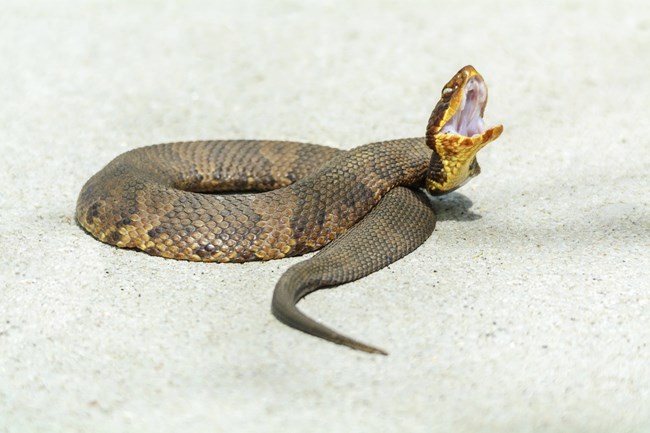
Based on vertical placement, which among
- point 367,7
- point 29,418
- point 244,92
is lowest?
point 29,418

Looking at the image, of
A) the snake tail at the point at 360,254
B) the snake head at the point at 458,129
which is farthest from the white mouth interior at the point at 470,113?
the snake tail at the point at 360,254

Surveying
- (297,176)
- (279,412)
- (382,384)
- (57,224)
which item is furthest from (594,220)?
(57,224)

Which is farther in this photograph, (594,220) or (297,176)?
(297,176)

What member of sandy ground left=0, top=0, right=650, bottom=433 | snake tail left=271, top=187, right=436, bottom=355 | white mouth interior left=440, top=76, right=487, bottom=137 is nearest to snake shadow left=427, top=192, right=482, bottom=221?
sandy ground left=0, top=0, right=650, bottom=433

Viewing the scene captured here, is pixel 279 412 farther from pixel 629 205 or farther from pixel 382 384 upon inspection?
pixel 629 205

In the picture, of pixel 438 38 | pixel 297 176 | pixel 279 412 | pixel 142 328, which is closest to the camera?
pixel 279 412

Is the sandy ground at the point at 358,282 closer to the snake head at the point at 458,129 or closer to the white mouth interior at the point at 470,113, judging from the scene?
the snake head at the point at 458,129
